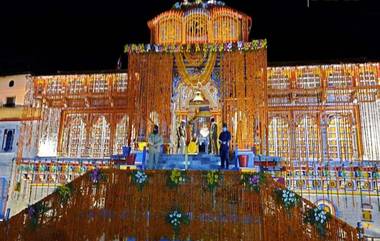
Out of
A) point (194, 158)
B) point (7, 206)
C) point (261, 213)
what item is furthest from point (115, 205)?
point (7, 206)

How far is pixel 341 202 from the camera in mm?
15391

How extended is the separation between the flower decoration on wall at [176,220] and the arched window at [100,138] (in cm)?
972

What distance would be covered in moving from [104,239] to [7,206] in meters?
11.0

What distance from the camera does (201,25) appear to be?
59.4 ft

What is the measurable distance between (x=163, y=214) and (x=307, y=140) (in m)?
10.2

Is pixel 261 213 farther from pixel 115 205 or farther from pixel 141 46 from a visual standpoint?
pixel 141 46

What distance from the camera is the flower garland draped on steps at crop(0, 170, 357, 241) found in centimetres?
904

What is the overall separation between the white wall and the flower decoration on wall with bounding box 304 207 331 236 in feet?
53.3

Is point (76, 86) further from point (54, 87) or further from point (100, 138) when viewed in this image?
point (100, 138)

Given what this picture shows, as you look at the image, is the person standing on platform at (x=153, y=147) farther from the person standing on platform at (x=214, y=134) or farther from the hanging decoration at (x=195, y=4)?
the hanging decoration at (x=195, y=4)

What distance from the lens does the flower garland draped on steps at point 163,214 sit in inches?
356

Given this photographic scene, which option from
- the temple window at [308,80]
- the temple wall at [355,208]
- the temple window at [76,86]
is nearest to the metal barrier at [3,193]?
the temple window at [76,86]

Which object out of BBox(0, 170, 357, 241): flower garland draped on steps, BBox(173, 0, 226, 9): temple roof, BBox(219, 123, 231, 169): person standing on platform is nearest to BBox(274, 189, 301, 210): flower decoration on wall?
BBox(0, 170, 357, 241): flower garland draped on steps

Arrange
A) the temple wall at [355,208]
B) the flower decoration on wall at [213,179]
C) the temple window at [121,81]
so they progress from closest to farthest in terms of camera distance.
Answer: the flower decoration on wall at [213,179], the temple wall at [355,208], the temple window at [121,81]
